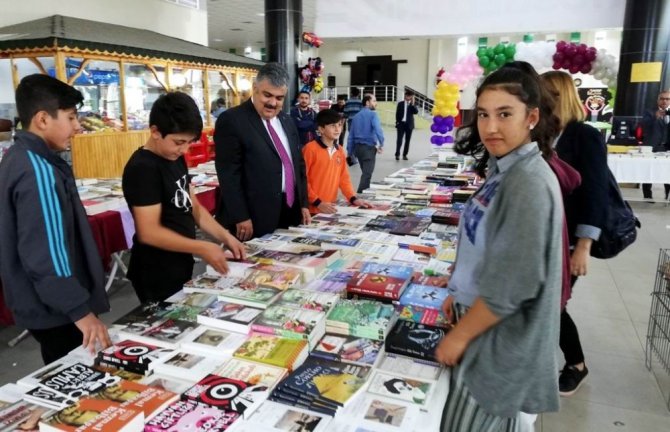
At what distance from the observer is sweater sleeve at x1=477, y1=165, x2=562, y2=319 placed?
955 millimetres

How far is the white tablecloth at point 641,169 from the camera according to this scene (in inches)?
245

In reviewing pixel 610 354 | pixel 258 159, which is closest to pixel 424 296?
pixel 258 159

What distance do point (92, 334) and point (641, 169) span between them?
686cm

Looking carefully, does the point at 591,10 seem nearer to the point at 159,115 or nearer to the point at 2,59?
the point at 159,115

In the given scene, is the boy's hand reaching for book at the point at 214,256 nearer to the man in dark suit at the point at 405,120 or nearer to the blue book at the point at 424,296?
the blue book at the point at 424,296

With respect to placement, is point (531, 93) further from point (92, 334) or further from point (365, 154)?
point (365, 154)

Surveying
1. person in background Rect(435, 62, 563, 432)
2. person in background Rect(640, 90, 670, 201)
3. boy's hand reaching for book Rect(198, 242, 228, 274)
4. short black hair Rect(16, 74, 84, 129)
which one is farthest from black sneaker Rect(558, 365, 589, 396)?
person in background Rect(640, 90, 670, 201)

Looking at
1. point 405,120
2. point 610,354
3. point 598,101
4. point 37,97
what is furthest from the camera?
point 598,101

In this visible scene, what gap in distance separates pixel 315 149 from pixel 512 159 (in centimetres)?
235

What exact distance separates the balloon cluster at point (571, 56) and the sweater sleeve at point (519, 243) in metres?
6.72

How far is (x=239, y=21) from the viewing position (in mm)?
15195

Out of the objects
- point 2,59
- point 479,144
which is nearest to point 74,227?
point 479,144

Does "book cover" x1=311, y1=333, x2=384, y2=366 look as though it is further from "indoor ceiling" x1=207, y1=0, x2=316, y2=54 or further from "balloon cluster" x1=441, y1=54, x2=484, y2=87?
"indoor ceiling" x1=207, y1=0, x2=316, y2=54

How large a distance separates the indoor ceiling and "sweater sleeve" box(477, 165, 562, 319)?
933 cm
